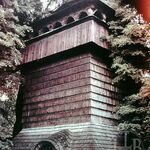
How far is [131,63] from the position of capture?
12.8 metres

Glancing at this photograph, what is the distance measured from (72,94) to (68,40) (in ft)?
8.10

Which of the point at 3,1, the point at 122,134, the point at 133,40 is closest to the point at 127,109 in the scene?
the point at 122,134

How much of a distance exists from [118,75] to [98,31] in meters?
2.22

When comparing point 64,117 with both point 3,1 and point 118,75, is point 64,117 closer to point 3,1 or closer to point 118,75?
point 118,75

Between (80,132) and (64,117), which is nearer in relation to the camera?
(80,132)

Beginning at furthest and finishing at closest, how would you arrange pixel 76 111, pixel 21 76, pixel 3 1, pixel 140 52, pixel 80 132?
pixel 21 76 < pixel 3 1 < pixel 140 52 < pixel 76 111 < pixel 80 132

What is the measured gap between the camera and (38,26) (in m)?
15.2

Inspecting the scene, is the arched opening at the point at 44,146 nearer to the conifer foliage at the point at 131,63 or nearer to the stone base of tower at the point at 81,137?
the stone base of tower at the point at 81,137

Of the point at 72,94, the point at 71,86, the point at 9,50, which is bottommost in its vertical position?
the point at 72,94

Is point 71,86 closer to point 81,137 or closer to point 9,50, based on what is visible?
point 81,137

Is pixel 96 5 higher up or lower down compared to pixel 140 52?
higher up

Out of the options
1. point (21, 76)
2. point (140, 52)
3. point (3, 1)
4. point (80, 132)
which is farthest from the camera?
point (21, 76)

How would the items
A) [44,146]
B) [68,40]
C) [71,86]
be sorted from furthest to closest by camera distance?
1. [68,40]
2. [71,86]
3. [44,146]

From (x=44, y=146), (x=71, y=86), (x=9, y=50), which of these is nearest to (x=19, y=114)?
(x=9, y=50)
